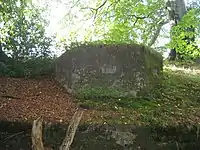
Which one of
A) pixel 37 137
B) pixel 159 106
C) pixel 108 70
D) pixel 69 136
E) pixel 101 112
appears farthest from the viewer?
pixel 108 70

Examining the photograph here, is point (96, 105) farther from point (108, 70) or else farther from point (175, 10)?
point (175, 10)

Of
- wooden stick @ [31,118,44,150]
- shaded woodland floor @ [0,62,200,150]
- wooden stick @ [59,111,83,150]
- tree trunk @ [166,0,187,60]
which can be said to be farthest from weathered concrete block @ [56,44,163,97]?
tree trunk @ [166,0,187,60]

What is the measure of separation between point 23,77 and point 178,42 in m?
4.27

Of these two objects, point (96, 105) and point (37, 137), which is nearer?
point (37, 137)

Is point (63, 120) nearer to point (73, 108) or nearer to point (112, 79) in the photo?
point (73, 108)

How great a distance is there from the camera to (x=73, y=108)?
21.6ft

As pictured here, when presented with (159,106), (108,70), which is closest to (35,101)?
(108,70)

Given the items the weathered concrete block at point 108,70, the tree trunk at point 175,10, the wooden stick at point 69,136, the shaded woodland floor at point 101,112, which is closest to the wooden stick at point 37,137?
the wooden stick at point 69,136

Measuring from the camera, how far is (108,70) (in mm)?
7590

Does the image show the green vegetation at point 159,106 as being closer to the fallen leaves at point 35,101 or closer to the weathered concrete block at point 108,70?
the weathered concrete block at point 108,70

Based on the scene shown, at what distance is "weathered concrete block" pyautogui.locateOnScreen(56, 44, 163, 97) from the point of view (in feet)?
24.3

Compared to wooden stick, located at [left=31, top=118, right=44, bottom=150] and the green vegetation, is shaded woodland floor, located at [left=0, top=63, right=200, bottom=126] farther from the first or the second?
wooden stick, located at [left=31, top=118, right=44, bottom=150]

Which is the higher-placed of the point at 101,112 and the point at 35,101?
the point at 35,101

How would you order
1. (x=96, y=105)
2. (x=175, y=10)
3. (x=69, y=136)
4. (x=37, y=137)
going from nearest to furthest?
(x=37, y=137) → (x=69, y=136) → (x=96, y=105) → (x=175, y=10)
